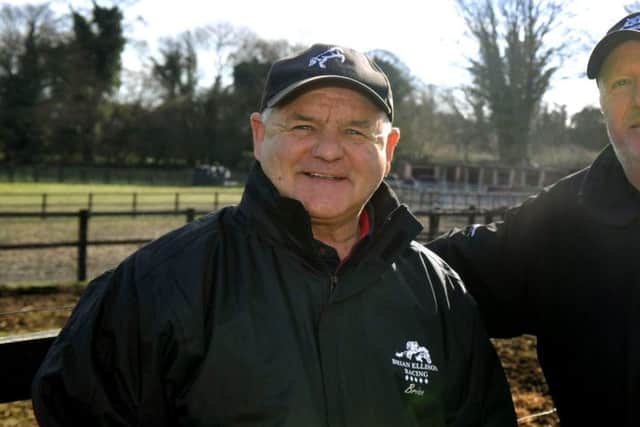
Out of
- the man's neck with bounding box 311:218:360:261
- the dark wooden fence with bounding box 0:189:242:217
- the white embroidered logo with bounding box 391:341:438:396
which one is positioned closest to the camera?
the white embroidered logo with bounding box 391:341:438:396

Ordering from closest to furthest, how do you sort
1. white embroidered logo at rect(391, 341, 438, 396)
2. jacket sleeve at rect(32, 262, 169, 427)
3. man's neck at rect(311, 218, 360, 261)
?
jacket sleeve at rect(32, 262, 169, 427)
white embroidered logo at rect(391, 341, 438, 396)
man's neck at rect(311, 218, 360, 261)

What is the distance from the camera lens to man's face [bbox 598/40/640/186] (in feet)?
6.16

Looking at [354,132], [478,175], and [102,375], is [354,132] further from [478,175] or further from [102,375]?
[478,175]

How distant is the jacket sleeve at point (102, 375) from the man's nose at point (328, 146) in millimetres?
652

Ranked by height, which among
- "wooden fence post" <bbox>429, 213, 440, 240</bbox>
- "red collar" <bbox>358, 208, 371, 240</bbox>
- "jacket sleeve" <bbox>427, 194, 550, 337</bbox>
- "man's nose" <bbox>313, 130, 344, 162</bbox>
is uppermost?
"man's nose" <bbox>313, 130, 344, 162</bbox>

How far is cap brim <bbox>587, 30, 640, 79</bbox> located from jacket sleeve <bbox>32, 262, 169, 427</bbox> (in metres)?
1.58

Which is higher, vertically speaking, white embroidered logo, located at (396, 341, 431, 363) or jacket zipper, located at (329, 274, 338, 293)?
jacket zipper, located at (329, 274, 338, 293)

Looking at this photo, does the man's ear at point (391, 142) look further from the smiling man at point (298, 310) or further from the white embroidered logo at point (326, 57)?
the white embroidered logo at point (326, 57)

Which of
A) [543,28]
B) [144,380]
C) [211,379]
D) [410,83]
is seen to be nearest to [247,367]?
[211,379]

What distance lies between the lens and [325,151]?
5.72ft

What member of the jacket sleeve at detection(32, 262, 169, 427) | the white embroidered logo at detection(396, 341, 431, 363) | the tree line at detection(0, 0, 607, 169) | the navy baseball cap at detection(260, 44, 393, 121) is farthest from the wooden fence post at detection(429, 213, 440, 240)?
the tree line at detection(0, 0, 607, 169)

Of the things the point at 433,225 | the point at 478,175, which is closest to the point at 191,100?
the point at 478,175

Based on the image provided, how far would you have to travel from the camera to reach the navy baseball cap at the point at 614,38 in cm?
186

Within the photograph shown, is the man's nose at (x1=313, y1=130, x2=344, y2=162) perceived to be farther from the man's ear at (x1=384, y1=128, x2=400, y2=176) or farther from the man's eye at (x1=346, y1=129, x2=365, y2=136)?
the man's ear at (x1=384, y1=128, x2=400, y2=176)
